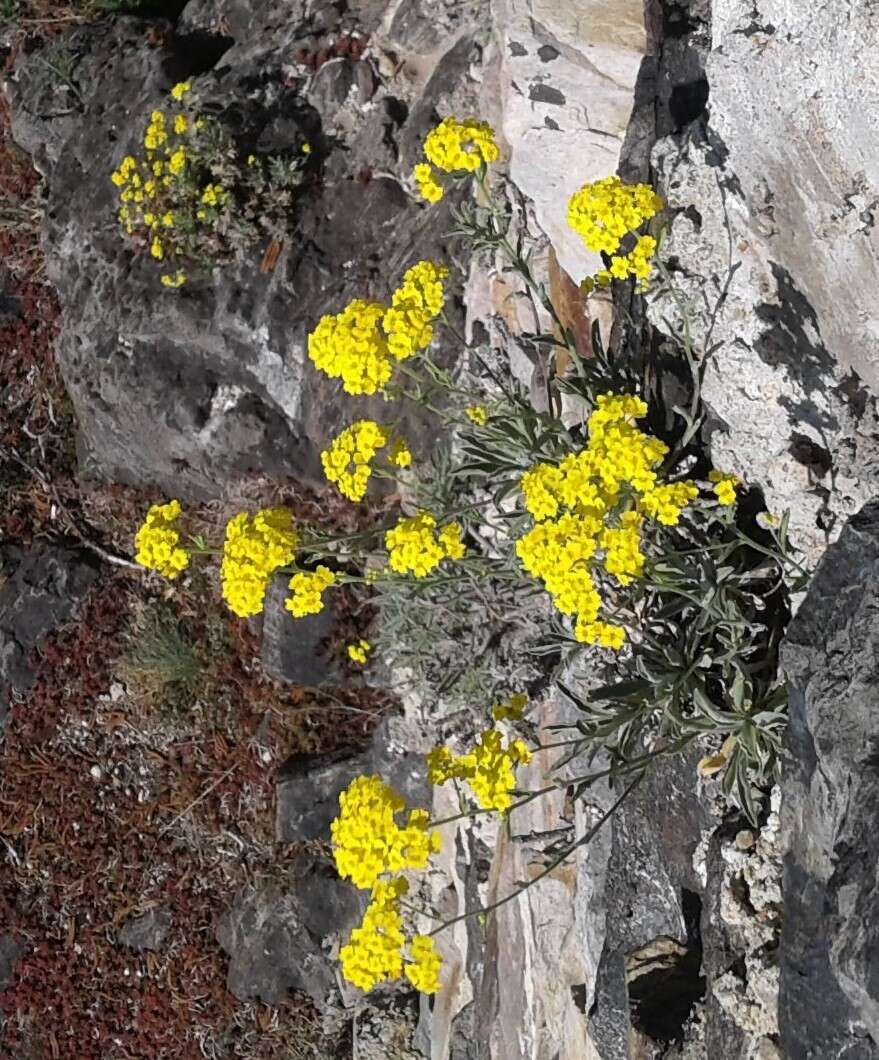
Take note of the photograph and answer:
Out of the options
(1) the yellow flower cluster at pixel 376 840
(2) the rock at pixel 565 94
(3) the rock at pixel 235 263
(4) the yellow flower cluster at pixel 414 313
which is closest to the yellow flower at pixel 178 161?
(3) the rock at pixel 235 263

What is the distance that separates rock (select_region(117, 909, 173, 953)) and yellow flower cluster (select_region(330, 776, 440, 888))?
457 cm

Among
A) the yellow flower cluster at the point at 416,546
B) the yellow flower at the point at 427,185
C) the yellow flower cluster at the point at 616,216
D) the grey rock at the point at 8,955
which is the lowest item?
the grey rock at the point at 8,955

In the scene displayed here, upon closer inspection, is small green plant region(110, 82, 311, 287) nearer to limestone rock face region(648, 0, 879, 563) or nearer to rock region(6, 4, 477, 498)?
rock region(6, 4, 477, 498)

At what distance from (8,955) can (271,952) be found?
233cm

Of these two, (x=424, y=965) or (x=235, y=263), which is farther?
(x=235, y=263)

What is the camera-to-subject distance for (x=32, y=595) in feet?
24.9

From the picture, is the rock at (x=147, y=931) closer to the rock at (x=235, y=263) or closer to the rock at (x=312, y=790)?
the rock at (x=312, y=790)

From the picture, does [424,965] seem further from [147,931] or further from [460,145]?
[147,931]

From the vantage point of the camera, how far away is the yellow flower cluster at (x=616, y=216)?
3158 mm

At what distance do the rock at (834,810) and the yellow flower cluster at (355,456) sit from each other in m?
1.58

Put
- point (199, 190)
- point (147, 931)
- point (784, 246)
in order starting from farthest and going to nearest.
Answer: point (147, 931)
point (199, 190)
point (784, 246)

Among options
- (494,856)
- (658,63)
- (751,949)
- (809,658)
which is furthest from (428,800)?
(658,63)

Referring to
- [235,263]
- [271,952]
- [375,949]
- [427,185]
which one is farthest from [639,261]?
[271,952]

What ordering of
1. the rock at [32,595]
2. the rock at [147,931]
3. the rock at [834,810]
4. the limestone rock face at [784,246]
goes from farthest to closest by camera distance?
1. the rock at [32,595]
2. the rock at [147,931]
3. the limestone rock face at [784,246]
4. the rock at [834,810]
